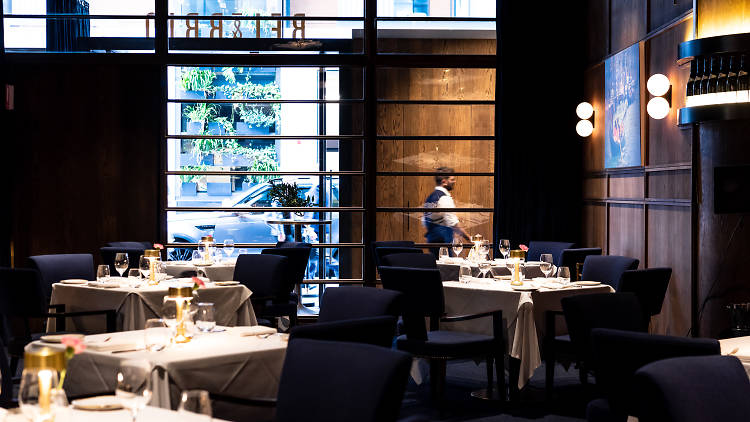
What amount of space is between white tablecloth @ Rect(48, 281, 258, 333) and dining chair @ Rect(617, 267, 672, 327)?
246 cm

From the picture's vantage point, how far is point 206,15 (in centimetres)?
906

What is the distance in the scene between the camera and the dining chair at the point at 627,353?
9.16 feet

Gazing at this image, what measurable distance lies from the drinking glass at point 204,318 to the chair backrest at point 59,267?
328cm

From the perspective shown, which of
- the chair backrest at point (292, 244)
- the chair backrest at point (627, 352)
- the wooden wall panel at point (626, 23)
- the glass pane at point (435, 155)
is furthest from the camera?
the glass pane at point (435, 155)

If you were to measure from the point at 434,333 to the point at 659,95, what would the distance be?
2702 millimetres

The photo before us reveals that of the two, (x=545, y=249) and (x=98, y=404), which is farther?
(x=545, y=249)

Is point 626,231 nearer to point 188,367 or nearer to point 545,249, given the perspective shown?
point 545,249

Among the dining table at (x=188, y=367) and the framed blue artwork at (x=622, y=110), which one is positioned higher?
the framed blue artwork at (x=622, y=110)

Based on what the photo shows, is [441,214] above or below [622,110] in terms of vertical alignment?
below

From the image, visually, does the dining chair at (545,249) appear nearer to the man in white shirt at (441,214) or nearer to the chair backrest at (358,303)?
the man in white shirt at (441,214)

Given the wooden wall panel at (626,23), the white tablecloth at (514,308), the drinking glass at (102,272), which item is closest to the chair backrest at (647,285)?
the white tablecloth at (514,308)

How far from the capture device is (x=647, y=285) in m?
5.51

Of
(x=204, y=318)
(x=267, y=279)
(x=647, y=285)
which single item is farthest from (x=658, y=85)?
(x=204, y=318)

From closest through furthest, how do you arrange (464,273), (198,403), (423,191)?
(198,403)
(464,273)
(423,191)
